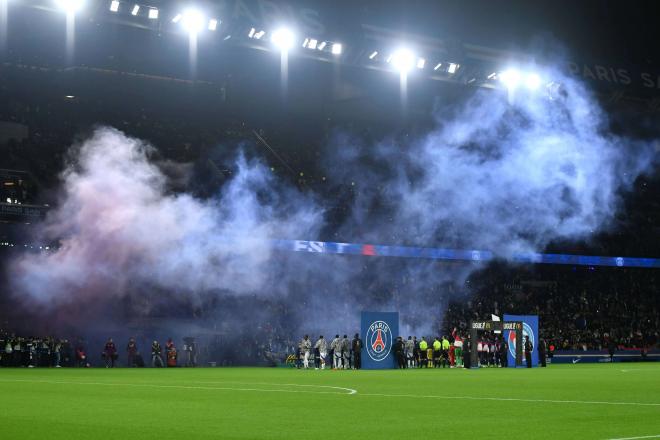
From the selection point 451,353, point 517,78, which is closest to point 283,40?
point 517,78

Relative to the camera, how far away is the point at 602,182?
47.1 m

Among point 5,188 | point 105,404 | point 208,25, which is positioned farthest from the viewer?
point 5,188

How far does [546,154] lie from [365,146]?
10.4 metres

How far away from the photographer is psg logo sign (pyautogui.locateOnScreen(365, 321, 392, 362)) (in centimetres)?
3906

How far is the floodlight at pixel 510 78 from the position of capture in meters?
39.8

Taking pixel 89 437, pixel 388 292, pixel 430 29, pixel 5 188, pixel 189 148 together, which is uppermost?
pixel 430 29

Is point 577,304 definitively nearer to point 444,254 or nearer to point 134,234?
point 444,254

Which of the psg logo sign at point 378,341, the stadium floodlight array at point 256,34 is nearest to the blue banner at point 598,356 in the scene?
the psg logo sign at point 378,341

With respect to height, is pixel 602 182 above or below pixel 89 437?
above

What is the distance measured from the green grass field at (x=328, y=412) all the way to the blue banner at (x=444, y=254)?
80.7 ft

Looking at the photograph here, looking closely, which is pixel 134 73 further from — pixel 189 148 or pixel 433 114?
pixel 433 114

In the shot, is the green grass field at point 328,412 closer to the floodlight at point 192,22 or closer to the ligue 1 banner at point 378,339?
the floodlight at point 192,22

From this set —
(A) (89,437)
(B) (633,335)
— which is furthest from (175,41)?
(A) (89,437)

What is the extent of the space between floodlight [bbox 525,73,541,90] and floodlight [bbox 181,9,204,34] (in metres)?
14.2
